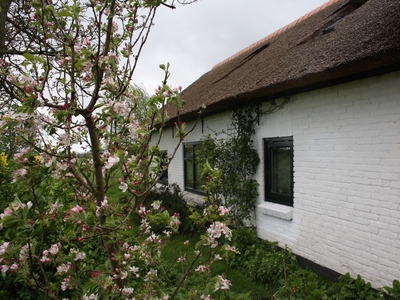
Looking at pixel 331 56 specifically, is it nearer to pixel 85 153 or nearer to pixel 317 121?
pixel 317 121

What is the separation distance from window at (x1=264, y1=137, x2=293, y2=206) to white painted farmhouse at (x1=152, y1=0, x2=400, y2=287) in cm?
2

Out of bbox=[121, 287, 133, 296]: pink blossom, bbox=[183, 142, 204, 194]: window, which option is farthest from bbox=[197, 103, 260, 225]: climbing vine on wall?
bbox=[121, 287, 133, 296]: pink blossom

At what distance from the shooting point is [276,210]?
441 cm

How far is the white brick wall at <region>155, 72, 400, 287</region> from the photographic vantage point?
9.72ft

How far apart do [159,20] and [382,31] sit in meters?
2.26

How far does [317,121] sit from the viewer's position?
3799 millimetres

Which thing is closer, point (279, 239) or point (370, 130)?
point (370, 130)

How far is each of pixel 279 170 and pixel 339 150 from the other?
1306 millimetres

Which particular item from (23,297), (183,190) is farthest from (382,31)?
(183,190)

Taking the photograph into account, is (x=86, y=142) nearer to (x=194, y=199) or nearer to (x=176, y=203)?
(x=176, y=203)

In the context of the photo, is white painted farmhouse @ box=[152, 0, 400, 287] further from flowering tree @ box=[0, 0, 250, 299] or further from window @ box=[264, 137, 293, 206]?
flowering tree @ box=[0, 0, 250, 299]

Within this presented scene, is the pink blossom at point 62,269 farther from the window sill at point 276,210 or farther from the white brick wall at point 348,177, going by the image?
the window sill at point 276,210

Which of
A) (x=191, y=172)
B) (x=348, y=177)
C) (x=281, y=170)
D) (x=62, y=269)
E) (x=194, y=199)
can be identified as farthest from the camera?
(x=191, y=172)

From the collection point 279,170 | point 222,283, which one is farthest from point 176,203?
point 222,283
